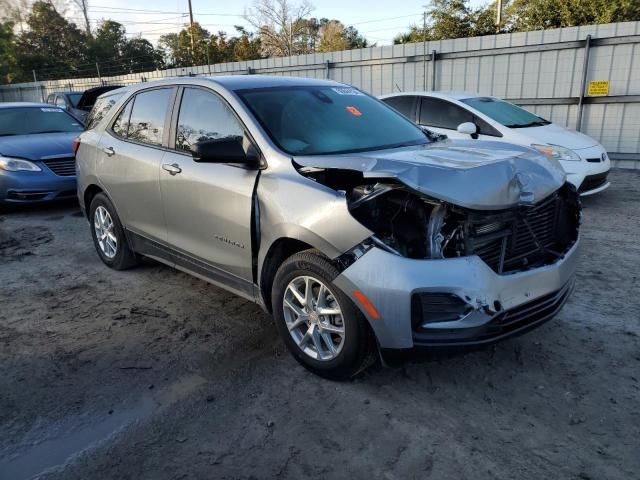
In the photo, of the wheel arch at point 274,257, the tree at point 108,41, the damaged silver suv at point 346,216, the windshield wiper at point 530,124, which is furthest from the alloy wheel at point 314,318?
the tree at point 108,41

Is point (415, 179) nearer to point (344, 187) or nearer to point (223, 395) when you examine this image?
point (344, 187)

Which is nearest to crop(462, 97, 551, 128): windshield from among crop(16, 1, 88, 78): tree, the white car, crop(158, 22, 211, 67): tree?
the white car

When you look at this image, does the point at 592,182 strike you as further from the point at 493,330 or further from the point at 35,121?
the point at 35,121

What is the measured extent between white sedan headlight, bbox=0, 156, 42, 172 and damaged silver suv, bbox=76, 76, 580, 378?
4.09 m

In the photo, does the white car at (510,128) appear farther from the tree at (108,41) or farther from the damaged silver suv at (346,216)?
the tree at (108,41)

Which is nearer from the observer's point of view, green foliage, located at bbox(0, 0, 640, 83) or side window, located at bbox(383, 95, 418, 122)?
side window, located at bbox(383, 95, 418, 122)

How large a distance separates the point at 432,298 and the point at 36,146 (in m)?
7.41

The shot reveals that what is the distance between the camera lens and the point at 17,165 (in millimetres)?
7508

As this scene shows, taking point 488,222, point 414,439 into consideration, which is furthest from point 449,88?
point 414,439

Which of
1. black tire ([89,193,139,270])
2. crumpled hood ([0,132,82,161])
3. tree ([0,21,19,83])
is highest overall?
tree ([0,21,19,83])

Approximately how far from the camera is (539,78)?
10898 mm

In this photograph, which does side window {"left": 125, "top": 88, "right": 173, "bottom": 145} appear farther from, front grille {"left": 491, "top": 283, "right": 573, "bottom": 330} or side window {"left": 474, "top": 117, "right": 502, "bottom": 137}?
side window {"left": 474, "top": 117, "right": 502, "bottom": 137}

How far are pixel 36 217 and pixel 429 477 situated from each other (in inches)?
290

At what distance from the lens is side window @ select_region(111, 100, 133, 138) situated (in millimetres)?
4668
